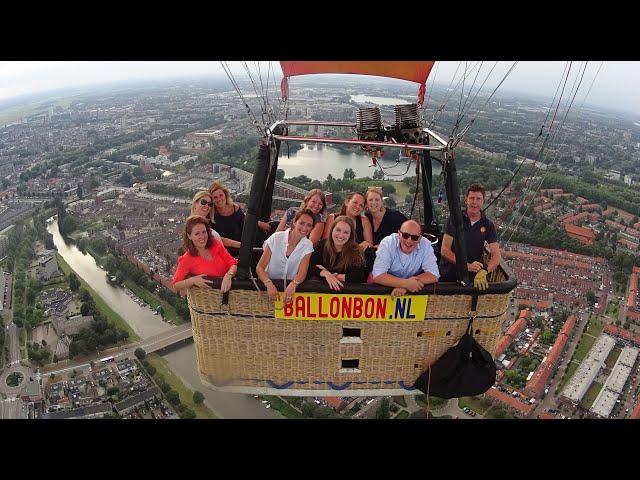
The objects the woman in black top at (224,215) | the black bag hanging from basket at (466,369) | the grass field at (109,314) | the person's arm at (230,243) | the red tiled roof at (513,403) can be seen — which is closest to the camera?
the black bag hanging from basket at (466,369)

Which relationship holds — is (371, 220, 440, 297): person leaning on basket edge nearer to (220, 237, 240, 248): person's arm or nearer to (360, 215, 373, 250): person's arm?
(360, 215, 373, 250): person's arm

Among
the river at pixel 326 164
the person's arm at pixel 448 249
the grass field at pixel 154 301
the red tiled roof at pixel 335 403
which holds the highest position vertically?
the person's arm at pixel 448 249

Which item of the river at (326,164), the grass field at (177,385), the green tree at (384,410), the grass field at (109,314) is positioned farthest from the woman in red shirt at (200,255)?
the river at (326,164)

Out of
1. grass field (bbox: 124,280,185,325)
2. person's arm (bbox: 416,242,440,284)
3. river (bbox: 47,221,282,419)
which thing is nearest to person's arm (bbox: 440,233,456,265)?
person's arm (bbox: 416,242,440,284)

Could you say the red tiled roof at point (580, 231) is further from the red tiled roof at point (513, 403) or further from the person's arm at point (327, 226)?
the person's arm at point (327, 226)

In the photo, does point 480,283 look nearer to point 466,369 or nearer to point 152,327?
point 466,369
